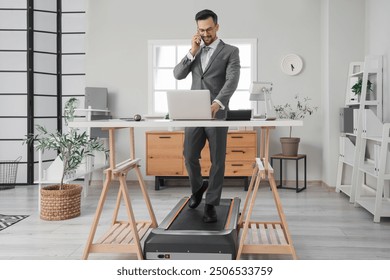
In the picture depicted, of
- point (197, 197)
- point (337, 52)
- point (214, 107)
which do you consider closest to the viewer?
point (214, 107)

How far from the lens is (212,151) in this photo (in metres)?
2.82

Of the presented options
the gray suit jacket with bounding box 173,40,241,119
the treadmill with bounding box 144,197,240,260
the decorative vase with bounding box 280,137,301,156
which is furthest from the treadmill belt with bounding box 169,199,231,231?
the decorative vase with bounding box 280,137,301,156

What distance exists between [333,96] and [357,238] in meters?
2.34

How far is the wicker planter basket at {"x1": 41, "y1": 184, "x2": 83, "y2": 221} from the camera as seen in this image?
356cm

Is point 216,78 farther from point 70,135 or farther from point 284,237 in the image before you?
A: point 70,135

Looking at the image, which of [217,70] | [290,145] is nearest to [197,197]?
[217,70]

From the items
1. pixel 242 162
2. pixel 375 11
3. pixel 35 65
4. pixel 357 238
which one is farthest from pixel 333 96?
pixel 35 65

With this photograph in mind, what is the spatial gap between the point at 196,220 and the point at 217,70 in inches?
42.0

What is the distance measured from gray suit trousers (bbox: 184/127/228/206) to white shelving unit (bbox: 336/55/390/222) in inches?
58.7

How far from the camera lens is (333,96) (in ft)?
16.0

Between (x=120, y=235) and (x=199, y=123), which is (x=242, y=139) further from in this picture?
(x=199, y=123)

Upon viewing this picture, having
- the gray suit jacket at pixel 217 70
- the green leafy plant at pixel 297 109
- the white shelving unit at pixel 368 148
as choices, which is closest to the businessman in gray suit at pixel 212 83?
the gray suit jacket at pixel 217 70

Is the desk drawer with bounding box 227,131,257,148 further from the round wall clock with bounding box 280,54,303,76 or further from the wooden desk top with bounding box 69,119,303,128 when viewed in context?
the wooden desk top with bounding box 69,119,303,128

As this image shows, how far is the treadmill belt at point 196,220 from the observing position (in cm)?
261
